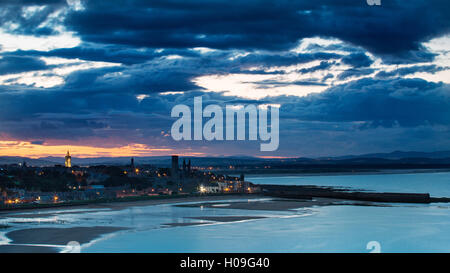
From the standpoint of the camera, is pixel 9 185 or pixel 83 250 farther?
pixel 9 185

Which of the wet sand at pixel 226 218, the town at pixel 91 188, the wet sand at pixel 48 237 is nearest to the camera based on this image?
the wet sand at pixel 48 237

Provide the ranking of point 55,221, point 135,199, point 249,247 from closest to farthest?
point 249,247 < point 55,221 < point 135,199

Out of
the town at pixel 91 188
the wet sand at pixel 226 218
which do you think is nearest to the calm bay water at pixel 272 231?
the wet sand at pixel 226 218

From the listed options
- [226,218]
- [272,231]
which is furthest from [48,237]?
[226,218]

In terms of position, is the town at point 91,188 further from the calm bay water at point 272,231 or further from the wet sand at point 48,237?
the wet sand at point 48,237

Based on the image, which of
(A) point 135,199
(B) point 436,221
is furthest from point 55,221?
(B) point 436,221

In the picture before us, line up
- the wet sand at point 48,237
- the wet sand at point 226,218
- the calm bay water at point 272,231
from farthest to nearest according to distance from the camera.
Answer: the wet sand at point 226,218, the calm bay water at point 272,231, the wet sand at point 48,237

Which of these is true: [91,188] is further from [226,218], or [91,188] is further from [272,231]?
[272,231]
